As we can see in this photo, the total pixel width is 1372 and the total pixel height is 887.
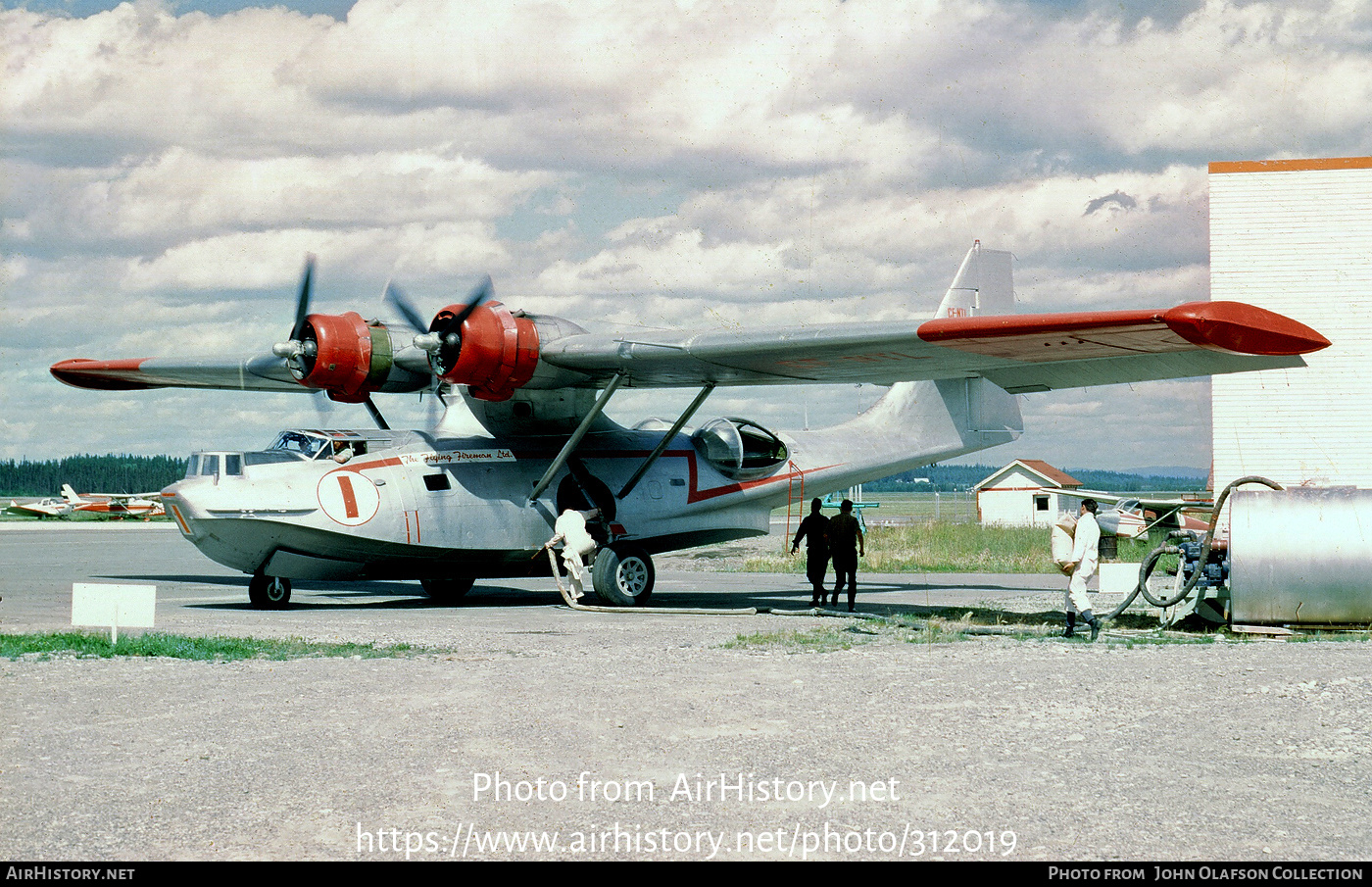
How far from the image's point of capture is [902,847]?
5691mm

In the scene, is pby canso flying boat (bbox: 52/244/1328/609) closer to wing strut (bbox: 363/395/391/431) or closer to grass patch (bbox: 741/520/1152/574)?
wing strut (bbox: 363/395/391/431)

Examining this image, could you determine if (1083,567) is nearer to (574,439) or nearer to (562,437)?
(574,439)

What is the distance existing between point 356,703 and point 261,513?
814cm

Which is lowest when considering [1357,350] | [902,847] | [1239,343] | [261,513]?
[902,847]

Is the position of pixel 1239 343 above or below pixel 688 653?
above

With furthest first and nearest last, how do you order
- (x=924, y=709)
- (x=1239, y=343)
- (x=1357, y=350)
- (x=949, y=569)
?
(x=1357, y=350), (x=949, y=569), (x=1239, y=343), (x=924, y=709)

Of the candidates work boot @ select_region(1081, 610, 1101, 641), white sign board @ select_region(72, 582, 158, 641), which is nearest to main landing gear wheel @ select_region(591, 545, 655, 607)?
work boot @ select_region(1081, 610, 1101, 641)

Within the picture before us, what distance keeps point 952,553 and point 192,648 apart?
24.2m

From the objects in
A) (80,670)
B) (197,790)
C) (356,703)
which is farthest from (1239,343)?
(80,670)

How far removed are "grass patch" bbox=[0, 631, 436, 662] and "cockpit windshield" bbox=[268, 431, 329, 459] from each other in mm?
5214

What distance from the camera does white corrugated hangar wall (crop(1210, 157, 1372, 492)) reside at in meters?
30.7

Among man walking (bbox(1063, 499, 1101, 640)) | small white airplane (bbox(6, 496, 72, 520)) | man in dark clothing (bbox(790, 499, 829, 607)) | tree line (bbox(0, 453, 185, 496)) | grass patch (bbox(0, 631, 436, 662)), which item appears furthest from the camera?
tree line (bbox(0, 453, 185, 496))

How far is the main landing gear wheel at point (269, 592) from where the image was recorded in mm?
17781

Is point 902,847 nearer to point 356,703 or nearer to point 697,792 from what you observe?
point 697,792
